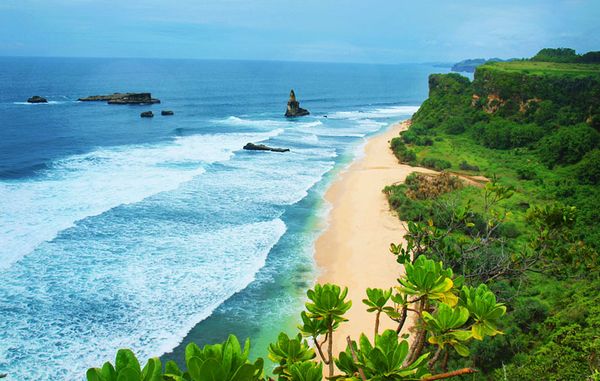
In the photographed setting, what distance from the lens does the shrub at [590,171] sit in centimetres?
3534

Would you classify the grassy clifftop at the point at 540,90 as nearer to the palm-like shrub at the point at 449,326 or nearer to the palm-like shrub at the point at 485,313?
the palm-like shrub at the point at 485,313

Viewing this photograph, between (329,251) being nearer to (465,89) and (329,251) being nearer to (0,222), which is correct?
(0,222)

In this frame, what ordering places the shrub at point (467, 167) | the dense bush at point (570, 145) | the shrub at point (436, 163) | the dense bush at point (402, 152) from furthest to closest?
the dense bush at point (402, 152) < the shrub at point (436, 163) < the shrub at point (467, 167) < the dense bush at point (570, 145)

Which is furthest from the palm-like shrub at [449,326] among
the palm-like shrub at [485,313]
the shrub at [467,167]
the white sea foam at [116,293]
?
the shrub at [467,167]

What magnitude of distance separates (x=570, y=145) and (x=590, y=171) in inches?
248

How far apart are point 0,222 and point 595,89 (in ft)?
185

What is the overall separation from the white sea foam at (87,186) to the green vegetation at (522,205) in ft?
66.6

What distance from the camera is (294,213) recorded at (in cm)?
3222

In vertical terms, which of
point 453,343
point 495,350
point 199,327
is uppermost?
point 453,343

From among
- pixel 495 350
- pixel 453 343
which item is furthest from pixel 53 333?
pixel 453 343

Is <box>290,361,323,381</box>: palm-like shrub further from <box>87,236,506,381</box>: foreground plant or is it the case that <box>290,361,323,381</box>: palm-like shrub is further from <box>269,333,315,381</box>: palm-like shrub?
<box>269,333,315,381</box>: palm-like shrub

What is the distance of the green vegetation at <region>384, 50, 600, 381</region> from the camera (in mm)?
11914

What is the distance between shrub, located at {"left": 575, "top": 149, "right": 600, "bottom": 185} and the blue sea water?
2033cm

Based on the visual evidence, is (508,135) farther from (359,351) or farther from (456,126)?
(359,351)
